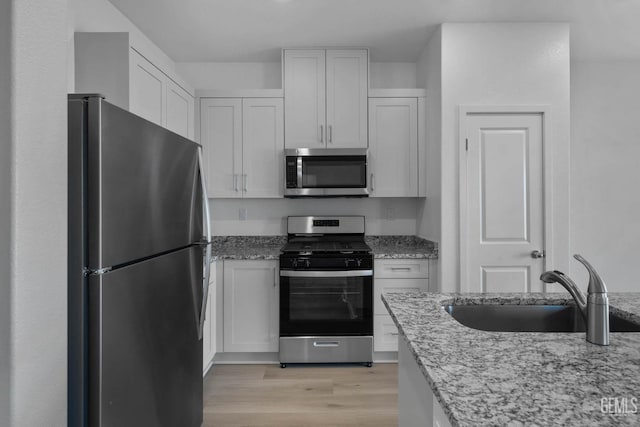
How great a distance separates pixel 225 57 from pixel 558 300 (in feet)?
10.8

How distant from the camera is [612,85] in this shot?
3.58 m

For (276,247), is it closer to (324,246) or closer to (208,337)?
(324,246)

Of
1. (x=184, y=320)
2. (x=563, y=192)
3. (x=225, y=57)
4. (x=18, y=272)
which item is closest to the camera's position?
(x=18, y=272)

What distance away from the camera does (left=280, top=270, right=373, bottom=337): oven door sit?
300cm

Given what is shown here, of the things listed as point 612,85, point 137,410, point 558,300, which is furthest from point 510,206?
point 137,410

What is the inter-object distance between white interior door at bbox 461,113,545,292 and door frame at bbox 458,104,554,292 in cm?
1

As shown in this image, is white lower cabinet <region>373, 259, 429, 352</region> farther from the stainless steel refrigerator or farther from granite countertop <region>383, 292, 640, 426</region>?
granite countertop <region>383, 292, 640, 426</region>

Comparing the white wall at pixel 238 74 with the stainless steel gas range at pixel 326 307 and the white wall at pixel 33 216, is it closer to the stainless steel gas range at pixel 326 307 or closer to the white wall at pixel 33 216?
the stainless steel gas range at pixel 326 307

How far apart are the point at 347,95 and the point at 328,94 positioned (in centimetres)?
17

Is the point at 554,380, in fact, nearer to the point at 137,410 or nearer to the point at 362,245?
the point at 137,410

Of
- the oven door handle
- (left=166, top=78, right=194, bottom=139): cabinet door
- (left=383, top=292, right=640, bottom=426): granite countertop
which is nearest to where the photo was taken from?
(left=383, top=292, right=640, bottom=426): granite countertop

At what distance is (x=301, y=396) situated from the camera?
8.33 ft

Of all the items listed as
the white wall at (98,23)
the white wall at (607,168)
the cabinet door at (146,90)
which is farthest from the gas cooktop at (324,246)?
the white wall at (607,168)
